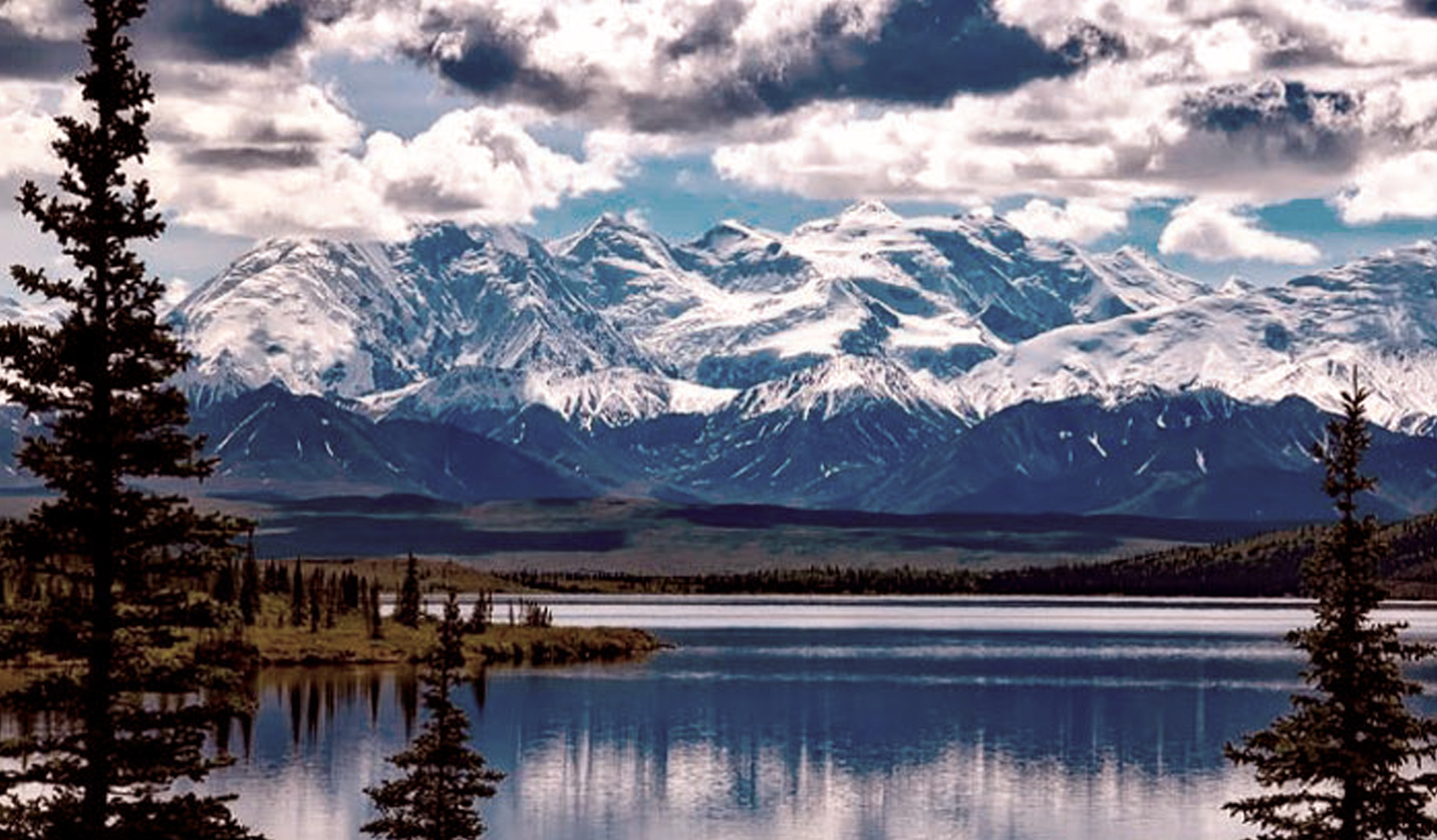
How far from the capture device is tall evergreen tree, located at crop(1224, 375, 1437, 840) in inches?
1825

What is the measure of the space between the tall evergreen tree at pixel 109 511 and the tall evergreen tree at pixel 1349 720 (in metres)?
21.5

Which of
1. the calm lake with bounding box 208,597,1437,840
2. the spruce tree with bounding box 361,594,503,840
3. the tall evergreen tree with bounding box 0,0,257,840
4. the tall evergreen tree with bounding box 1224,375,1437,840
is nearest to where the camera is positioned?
the tall evergreen tree with bounding box 0,0,257,840

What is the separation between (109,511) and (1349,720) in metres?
25.7

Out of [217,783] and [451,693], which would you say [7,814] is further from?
[451,693]

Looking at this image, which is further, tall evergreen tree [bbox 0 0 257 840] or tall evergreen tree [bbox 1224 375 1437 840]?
tall evergreen tree [bbox 1224 375 1437 840]

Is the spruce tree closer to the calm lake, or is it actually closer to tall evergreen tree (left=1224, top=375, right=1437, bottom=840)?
tall evergreen tree (left=1224, top=375, right=1437, bottom=840)

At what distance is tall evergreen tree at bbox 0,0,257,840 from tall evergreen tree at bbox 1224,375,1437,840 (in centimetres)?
2149

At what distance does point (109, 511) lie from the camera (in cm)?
4056

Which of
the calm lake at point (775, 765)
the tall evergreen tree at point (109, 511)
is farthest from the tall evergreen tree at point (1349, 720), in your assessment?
the calm lake at point (775, 765)

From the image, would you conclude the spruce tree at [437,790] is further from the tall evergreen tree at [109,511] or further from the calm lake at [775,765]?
the calm lake at [775,765]

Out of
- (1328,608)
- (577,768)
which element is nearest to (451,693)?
(577,768)

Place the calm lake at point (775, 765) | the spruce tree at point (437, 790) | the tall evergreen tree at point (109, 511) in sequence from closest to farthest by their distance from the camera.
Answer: the tall evergreen tree at point (109, 511)
the spruce tree at point (437, 790)
the calm lake at point (775, 765)

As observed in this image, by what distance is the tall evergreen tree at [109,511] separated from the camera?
1567 inches

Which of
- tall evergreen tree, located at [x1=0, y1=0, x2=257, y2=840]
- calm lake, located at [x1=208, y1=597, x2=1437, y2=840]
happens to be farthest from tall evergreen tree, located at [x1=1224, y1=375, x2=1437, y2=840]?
calm lake, located at [x1=208, y1=597, x2=1437, y2=840]
